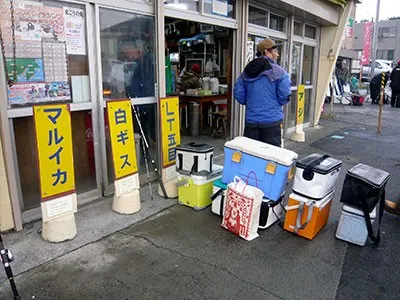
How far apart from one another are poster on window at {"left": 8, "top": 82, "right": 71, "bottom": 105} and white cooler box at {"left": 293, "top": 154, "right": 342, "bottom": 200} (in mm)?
2467

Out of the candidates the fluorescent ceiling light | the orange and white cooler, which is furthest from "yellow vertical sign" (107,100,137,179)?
the orange and white cooler

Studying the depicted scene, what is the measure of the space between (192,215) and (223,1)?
3413mm

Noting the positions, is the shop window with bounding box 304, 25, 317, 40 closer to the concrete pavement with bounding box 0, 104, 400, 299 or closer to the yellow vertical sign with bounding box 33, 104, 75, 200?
the concrete pavement with bounding box 0, 104, 400, 299

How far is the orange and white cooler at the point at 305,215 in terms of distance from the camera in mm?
3080

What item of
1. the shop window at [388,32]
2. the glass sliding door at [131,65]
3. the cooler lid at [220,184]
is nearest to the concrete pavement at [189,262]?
the cooler lid at [220,184]

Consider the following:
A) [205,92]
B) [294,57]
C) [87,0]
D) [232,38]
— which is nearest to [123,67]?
[87,0]

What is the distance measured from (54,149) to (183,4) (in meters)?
2.71

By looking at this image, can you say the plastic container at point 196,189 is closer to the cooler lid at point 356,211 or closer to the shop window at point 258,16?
the cooler lid at point 356,211

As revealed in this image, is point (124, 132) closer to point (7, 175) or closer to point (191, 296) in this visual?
point (7, 175)

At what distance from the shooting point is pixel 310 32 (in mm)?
8359

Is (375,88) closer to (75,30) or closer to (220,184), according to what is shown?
(220,184)

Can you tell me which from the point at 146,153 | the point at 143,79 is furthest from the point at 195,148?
the point at 143,79

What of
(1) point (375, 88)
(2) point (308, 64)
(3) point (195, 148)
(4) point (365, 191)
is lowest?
(4) point (365, 191)

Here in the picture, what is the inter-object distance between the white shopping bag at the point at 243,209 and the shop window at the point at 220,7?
112 inches
